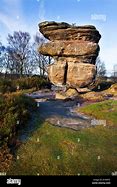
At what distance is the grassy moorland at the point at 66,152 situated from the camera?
9.64 metres

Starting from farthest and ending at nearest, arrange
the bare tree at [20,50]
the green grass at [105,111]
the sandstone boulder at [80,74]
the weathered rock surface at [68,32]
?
the bare tree at [20,50] → the weathered rock surface at [68,32] → the sandstone boulder at [80,74] → the green grass at [105,111]

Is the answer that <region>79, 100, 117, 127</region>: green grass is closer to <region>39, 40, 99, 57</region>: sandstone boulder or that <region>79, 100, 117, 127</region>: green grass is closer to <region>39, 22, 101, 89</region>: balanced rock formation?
<region>39, 22, 101, 89</region>: balanced rock formation

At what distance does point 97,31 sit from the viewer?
73.8ft

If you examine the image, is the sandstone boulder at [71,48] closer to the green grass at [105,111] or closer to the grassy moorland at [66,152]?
the green grass at [105,111]

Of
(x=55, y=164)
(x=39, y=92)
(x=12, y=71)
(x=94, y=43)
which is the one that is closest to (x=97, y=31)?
(x=94, y=43)

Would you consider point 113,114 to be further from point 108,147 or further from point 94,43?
point 94,43

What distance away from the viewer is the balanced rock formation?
73.2 feet

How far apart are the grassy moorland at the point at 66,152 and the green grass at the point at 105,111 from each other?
130cm

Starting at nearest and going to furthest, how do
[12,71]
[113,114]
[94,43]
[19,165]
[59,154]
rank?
[19,165]
[59,154]
[113,114]
[94,43]
[12,71]

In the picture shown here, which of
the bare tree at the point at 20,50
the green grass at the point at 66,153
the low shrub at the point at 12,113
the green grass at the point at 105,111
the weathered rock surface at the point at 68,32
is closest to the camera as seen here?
the green grass at the point at 66,153

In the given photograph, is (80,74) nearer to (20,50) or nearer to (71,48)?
(71,48)

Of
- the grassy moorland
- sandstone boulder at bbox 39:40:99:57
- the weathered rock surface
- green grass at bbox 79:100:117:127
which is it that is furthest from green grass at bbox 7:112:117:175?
the weathered rock surface

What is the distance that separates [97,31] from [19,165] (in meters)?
15.1

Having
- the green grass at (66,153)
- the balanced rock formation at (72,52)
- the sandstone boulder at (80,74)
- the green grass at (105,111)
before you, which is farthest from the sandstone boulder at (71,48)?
the green grass at (66,153)
